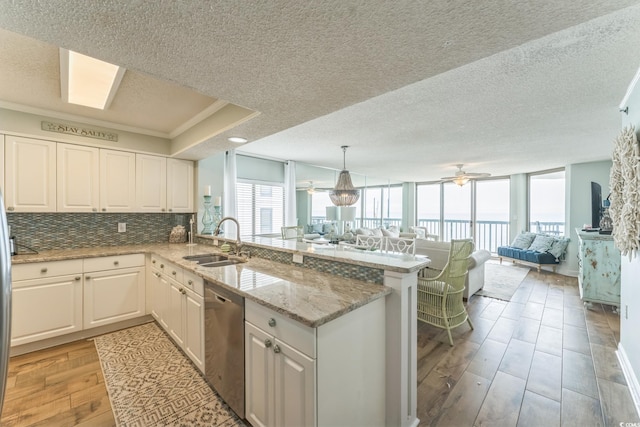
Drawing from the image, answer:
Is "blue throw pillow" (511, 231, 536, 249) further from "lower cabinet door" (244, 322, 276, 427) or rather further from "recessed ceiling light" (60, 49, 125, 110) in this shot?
"recessed ceiling light" (60, 49, 125, 110)

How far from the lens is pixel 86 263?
2.77 meters

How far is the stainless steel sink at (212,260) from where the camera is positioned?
2575 mm

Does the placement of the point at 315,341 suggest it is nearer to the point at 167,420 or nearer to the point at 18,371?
the point at 167,420

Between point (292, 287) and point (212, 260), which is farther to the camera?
point (212, 260)

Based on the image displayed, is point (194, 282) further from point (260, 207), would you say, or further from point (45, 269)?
point (260, 207)

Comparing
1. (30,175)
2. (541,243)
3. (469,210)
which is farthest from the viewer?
(469,210)

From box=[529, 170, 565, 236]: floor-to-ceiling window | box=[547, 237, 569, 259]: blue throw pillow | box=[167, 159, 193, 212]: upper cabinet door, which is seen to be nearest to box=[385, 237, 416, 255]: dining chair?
box=[167, 159, 193, 212]: upper cabinet door

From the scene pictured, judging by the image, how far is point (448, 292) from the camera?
111 inches

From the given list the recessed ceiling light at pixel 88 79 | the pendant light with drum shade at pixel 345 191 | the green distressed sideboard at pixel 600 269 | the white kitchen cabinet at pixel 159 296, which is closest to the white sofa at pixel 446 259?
the green distressed sideboard at pixel 600 269

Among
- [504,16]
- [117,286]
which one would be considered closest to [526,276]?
[504,16]

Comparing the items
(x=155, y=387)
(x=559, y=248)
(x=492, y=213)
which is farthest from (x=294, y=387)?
(x=492, y=213)

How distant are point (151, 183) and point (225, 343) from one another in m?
2.61

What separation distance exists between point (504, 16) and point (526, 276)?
5965mm

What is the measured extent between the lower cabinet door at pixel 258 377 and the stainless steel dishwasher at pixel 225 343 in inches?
2.6
